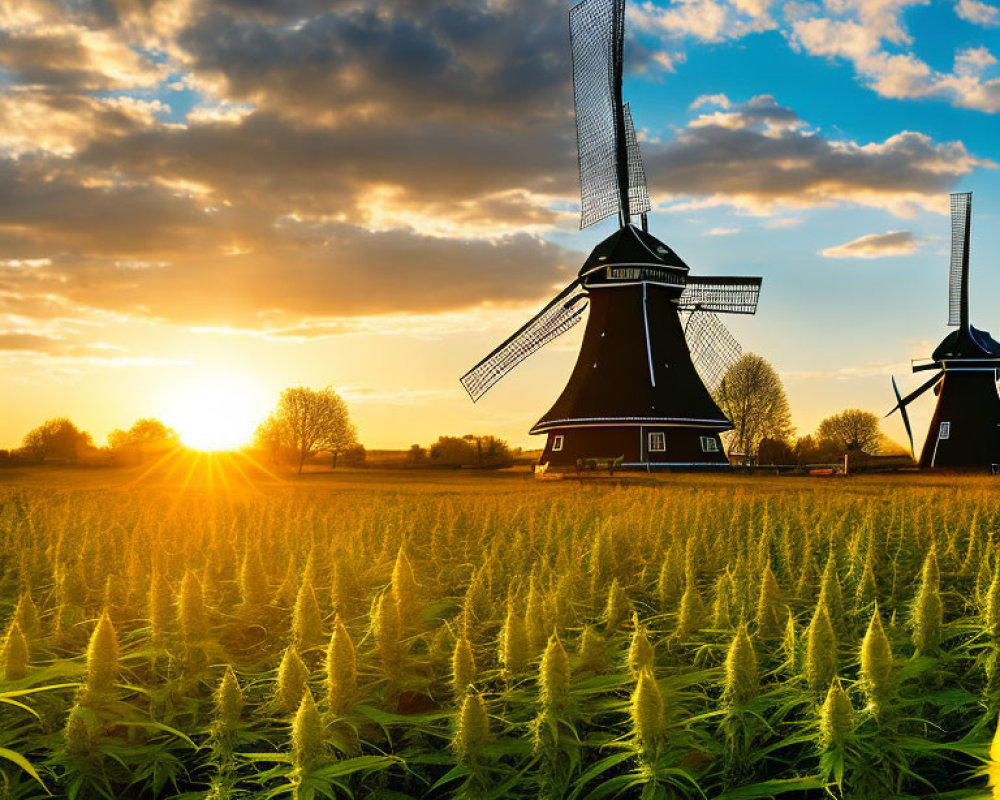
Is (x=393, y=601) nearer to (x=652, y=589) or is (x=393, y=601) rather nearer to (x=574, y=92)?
(x=652, y=589)

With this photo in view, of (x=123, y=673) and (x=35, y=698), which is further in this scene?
(x=123, y=673)

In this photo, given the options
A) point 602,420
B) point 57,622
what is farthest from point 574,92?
point 57,622

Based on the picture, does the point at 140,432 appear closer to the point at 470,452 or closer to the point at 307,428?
the point at 307,428

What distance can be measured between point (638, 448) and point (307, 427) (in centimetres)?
5076

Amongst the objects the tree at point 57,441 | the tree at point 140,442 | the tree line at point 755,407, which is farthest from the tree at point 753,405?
the tree at point 57,441

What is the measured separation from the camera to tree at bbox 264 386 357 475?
275ft

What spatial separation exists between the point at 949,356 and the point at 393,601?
2192 inches

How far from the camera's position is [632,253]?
135 ft

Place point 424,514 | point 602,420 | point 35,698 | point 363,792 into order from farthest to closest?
point 602,420 < point 424,514 < point 35,698 < point 363,792

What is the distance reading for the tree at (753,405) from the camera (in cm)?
7869

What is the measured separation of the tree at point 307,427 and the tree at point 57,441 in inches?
772

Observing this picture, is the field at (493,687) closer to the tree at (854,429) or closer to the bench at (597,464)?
the bench at (597,464)

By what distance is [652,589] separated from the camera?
950 cm

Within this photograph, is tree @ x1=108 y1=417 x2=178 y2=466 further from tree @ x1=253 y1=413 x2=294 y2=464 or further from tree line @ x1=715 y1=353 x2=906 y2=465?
tree line @ x1=715 y1=353 x2=906 y2=465
